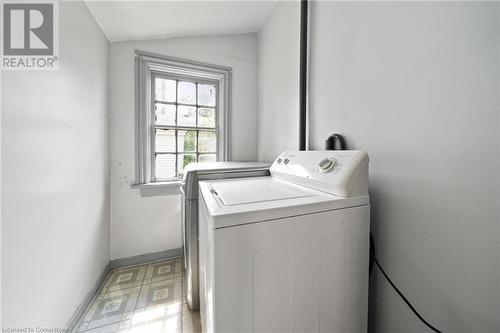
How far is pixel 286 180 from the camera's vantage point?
1127 mm

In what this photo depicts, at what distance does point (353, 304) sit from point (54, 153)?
1689 millimetres

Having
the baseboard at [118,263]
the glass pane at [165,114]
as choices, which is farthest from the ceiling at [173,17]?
the baseboard at [118,263]

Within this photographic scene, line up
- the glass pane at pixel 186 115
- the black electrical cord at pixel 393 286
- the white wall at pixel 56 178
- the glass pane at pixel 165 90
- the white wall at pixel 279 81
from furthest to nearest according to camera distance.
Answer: the glass pane at pixel 186 115, the glass pane at pixel 165 90, the white wall at pixel 279 81, the white wall at pixel 56 178, the black electrical cord at pixel 393 286

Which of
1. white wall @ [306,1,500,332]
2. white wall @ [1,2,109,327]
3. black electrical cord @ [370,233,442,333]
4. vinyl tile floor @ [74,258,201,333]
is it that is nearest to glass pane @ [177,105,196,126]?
white wall @ [1,2,109,327]

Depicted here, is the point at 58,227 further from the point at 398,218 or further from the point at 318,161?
the point at 398,218

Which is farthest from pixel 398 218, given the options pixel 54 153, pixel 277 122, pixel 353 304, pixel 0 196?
pixel 54 153

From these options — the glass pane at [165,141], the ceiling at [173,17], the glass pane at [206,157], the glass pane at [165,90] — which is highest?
the ceiling at [173,17]

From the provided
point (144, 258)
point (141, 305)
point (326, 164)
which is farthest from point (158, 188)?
point (326, 164)

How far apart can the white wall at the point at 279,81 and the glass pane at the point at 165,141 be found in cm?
99

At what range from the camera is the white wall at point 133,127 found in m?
1.87

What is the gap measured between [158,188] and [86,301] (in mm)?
999

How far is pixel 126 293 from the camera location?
1.62 m

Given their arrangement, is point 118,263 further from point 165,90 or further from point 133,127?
point 165,90

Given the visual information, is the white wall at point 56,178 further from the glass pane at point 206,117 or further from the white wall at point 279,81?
the white wall at point 279,81
